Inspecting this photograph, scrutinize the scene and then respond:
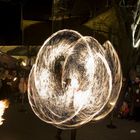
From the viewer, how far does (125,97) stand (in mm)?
17188

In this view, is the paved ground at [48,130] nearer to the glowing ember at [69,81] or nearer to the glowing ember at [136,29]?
the glowing ember at [69,81]

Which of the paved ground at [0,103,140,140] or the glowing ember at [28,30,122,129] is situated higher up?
the glowing ember at [28,30,122,129]

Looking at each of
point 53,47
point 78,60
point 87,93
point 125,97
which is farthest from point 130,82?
point 87,93

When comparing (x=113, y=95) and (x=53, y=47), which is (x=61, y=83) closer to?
(x=53, y=47)

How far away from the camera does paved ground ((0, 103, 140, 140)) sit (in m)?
13.8

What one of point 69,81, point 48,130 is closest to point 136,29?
point 48,130

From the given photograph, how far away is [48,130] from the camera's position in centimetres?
1466

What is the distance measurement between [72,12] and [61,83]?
29.4ft

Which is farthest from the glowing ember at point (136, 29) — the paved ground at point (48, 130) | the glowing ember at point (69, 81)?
the glowing ember at point (69, 81)

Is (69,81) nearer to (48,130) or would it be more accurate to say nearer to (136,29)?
(48,130)

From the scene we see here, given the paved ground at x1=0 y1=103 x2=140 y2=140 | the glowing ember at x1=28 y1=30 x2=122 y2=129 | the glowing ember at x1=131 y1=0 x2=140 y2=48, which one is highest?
the glowing ember at x1=131 y1=0 x2=140 y2=48

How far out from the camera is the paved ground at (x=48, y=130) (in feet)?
45.3

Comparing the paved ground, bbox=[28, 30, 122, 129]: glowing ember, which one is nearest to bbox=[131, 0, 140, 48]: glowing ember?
the paved ground

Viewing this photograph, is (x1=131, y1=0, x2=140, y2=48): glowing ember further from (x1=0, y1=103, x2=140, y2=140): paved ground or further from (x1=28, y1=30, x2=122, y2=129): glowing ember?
(x1=28, y1=30, x2=122, y2=129): glowing ember
